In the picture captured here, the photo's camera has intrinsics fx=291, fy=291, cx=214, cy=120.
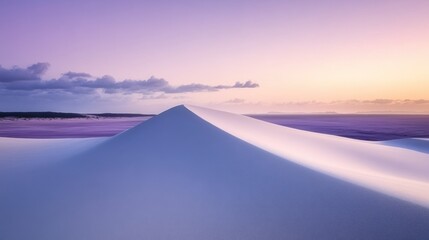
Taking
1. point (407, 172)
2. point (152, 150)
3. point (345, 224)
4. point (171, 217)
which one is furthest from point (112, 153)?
point (407, 172)

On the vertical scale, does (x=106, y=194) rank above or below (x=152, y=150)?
below

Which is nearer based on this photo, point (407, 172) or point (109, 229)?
point (109, 229)

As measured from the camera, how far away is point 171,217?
13.3ft

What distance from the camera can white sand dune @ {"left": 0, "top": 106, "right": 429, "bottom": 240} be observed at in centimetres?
361

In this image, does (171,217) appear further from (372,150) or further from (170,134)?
(372,150)

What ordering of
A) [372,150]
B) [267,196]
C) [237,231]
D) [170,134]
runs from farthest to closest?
[372,150]
[170,134]
[267,196]
[237,231]

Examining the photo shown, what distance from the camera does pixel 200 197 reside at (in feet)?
14.9

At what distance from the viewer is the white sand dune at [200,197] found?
11.8ft

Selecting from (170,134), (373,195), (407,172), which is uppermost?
(170,134)

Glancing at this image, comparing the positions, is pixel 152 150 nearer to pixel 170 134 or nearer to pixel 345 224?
pixel 170 134

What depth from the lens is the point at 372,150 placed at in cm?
992

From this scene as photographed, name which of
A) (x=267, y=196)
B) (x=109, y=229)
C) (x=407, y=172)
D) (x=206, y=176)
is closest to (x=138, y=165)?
(x=206, y=176)

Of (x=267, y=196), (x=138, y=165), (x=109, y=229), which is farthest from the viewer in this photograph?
(x=138, y=165)

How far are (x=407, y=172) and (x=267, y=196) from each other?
17.2ft
